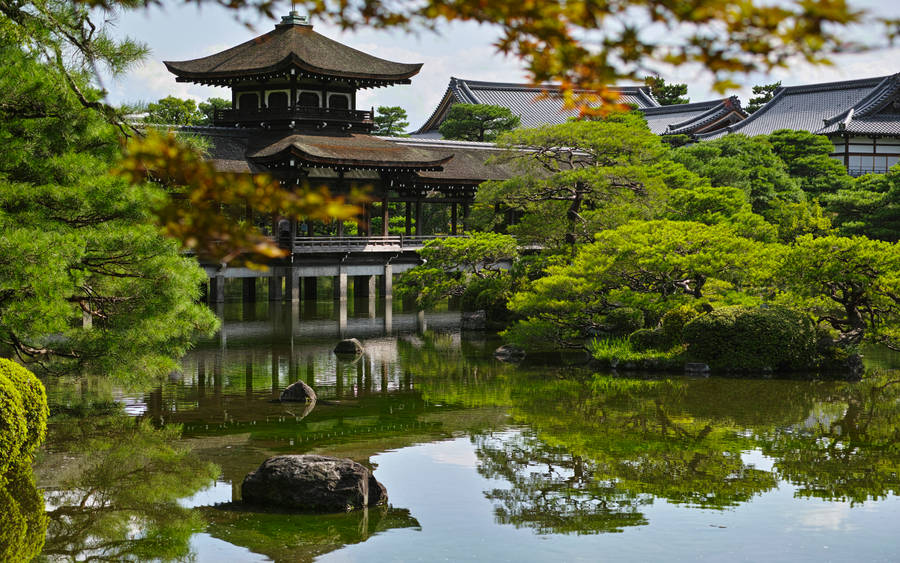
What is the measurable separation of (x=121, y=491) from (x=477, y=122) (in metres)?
37.7

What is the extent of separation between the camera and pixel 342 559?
7.12m

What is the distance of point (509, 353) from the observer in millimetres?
18828

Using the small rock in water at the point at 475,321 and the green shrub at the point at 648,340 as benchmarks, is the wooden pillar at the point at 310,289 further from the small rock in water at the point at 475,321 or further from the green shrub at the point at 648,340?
the green shrub at the point at 648,340

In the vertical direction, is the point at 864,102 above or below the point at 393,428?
above

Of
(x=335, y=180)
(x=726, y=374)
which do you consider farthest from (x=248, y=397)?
(x=335, y=180)

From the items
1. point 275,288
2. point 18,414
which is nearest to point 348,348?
point 18,414

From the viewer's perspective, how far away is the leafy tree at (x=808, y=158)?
35.7 m

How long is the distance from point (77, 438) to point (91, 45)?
15.2 ft

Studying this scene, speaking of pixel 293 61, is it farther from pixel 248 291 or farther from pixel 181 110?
pixel 181 110

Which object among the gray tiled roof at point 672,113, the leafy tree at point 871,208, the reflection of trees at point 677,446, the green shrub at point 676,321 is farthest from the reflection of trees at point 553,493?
the gray tiled roof at point 672,113

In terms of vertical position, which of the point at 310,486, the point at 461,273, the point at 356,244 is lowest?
the point at 310,486

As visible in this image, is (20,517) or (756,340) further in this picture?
(756,340)

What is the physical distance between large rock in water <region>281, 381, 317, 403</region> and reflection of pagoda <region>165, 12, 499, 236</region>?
49.6ft

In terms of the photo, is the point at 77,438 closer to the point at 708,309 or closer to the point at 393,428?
the point at 393,428
